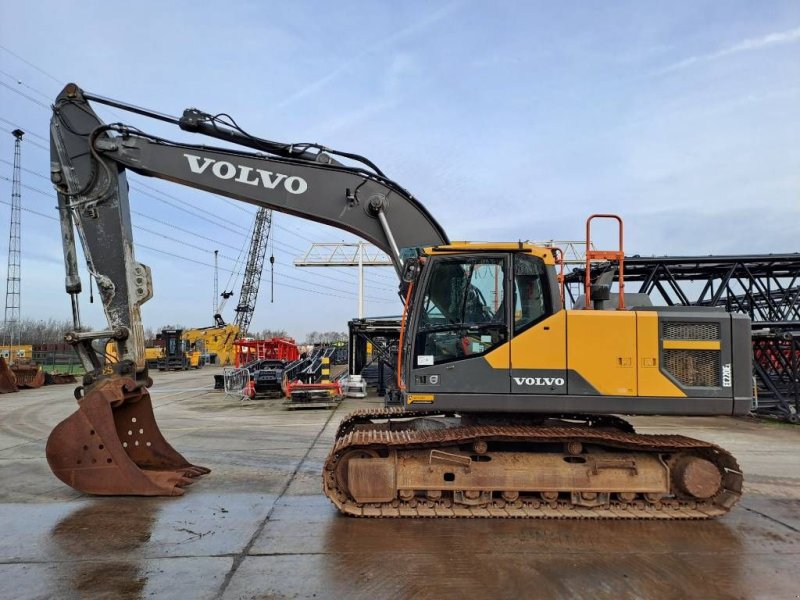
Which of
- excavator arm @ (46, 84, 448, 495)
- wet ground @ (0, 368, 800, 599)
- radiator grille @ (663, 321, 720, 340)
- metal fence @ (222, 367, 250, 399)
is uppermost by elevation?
excavator arm @ (46, 84, 448, 495)

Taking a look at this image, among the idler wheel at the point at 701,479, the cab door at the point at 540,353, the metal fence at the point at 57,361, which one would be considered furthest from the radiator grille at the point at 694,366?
the metal fence at the point at 57,361

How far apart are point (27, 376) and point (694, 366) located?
2814 centimetres

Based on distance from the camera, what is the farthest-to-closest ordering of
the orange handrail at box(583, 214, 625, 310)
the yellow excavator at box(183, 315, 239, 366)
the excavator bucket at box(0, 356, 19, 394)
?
the yellow excavator at box(183, 315, 239, 366)
the excavator bucket at box(0, 356, 19, 394)
the orange handrail at box(583, 214, 625, 310)

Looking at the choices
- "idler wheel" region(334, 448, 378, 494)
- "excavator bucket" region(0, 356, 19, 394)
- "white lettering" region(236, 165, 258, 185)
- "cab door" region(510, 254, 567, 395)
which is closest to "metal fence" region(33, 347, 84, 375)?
"excavator bucket" region(0, 356, 19, 394)

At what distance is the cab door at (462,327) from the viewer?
5.63 m

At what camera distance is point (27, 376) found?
25000mm

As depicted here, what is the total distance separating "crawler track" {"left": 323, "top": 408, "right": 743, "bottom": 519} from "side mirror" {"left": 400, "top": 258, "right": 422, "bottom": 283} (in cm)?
170

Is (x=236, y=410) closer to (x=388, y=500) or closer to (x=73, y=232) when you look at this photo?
(x=73, y=232)

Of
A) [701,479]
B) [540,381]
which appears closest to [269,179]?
[540,381]

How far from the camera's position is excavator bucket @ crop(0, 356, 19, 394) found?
22.5 m

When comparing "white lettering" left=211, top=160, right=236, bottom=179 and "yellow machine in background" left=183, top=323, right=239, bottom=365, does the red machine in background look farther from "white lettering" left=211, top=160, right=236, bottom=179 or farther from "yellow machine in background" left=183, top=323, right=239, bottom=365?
"yellow machine in background" left=183, top=323, right=239, bottom=365

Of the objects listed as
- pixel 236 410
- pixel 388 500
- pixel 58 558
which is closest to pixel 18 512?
pixel 58 558

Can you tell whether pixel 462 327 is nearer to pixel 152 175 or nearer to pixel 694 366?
pixel 694 366

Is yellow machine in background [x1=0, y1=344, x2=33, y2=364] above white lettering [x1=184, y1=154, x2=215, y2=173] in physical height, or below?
below
